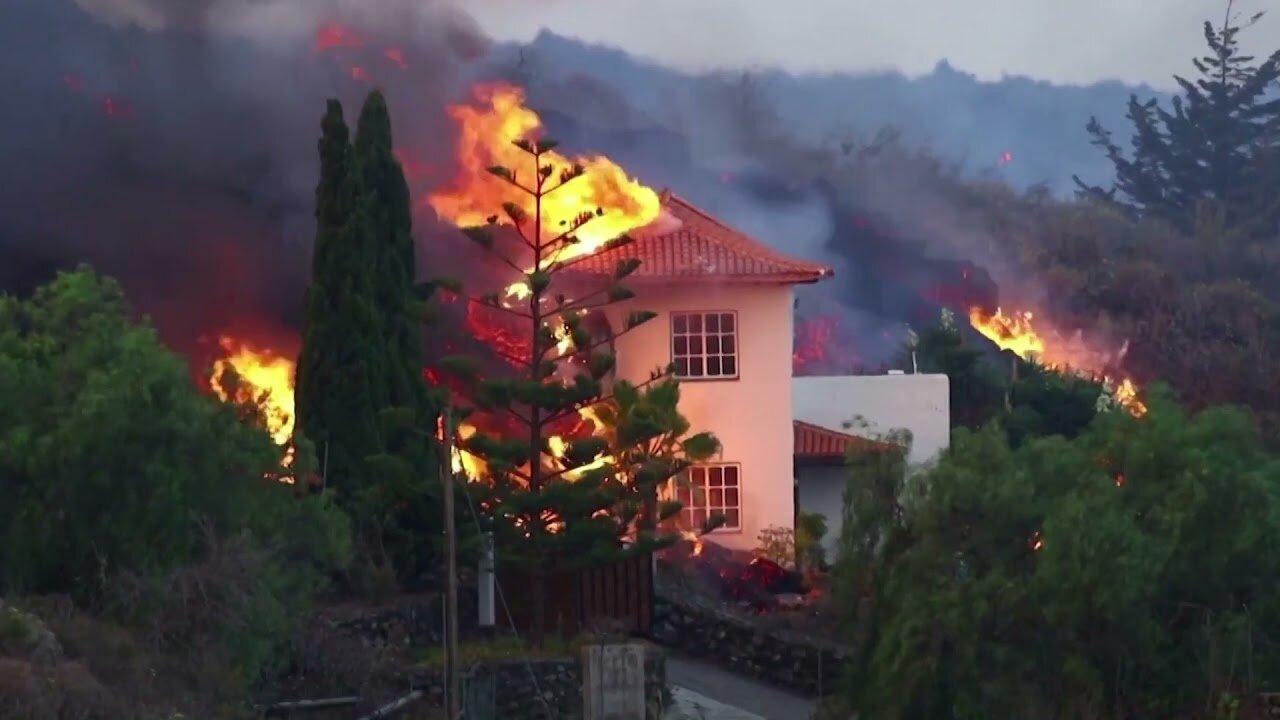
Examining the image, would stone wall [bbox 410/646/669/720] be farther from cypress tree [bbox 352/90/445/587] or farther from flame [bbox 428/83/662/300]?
flame [bbox 428/83/662/300]

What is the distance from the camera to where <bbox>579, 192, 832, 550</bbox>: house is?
93.4 feet

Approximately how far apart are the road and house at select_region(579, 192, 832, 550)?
4.51m

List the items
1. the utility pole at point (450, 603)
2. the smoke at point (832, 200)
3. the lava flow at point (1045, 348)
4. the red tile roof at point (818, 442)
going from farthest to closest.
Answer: the smoke at point (832, 200) → the lava flow at point (1045, 348) → the red tile roof at point (818, 442) → the utility pole at point (450, 603)

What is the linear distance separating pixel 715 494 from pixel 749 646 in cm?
512

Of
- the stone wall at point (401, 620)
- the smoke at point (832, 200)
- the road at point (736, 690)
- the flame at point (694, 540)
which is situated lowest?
the road at point (736, 690)

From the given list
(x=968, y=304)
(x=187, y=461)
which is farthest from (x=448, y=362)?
(x=968, y=304)

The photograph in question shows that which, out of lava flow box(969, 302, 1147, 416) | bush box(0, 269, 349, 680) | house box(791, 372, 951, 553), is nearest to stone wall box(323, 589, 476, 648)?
bush box(0, 269, 349, 680)

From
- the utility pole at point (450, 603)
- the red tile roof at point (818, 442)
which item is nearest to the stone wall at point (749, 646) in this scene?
the utility pole at point (450, 603)

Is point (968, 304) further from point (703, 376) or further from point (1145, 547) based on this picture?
point (1145, 547)

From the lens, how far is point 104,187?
29.8 m

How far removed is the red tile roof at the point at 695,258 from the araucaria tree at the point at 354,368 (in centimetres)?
435

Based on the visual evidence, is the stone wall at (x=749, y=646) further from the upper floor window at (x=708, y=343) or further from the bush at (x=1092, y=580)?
the upper floor window at (x=708, y=343)

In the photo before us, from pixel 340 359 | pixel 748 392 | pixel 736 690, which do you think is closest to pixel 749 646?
pixel 736 690

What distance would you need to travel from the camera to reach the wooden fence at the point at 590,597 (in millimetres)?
23922
